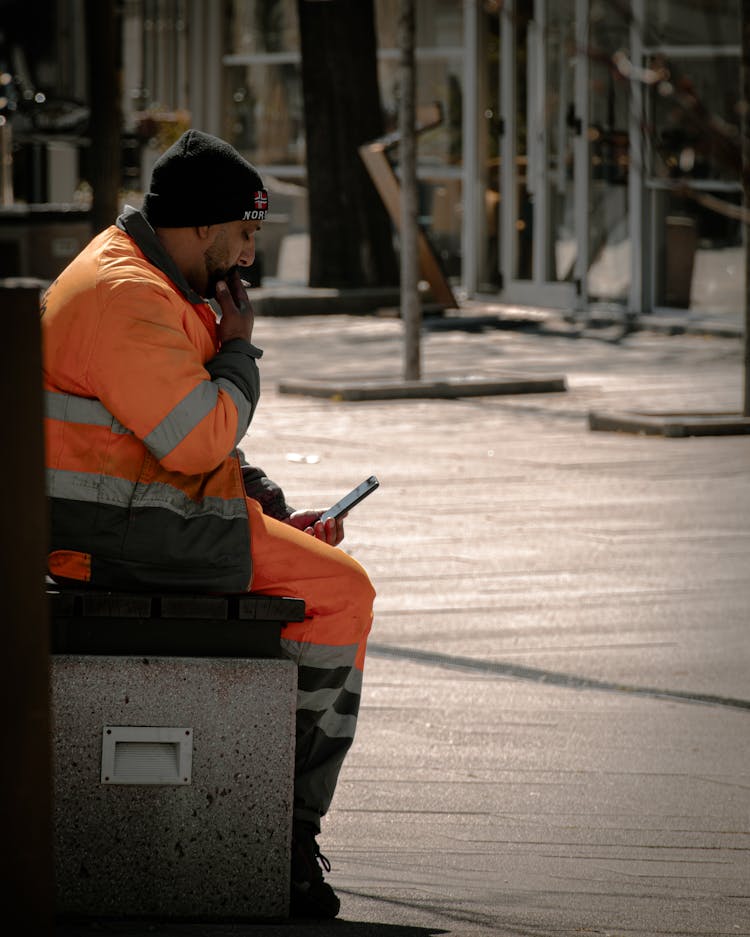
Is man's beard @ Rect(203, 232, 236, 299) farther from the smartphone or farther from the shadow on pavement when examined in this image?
the shadow on pavement

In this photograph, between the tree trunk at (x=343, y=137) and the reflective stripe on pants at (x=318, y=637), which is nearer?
the reflective stripe on pants at (x=318, y=637)

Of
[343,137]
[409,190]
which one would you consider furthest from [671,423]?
[343,137]

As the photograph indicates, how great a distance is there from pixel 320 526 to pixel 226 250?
0.59m

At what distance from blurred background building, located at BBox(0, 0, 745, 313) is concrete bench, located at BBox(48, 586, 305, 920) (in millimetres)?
8491

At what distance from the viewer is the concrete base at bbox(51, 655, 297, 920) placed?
11.4ft

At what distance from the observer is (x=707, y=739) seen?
4871 mm

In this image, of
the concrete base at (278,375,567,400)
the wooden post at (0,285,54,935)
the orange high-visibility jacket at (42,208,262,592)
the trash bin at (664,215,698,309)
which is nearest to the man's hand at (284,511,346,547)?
the orange high-visibility jacket at (42,208,262,592)

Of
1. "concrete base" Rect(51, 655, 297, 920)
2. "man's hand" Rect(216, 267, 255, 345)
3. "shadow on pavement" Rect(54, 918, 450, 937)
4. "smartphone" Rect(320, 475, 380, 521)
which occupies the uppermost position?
"man's hand" Rect(216, 267, 255, 345)

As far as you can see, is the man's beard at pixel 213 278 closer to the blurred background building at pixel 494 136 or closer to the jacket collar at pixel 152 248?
the jacket collar at pixel 152 248

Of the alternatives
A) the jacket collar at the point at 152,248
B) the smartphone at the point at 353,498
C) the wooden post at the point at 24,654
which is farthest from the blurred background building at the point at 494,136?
the wooden post at the point at 24,654

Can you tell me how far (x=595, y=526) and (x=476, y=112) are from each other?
12308mm

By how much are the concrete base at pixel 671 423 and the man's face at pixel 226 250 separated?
631cm

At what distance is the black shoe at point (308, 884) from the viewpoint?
359 centimetres

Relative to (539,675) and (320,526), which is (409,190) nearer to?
(539,675)
